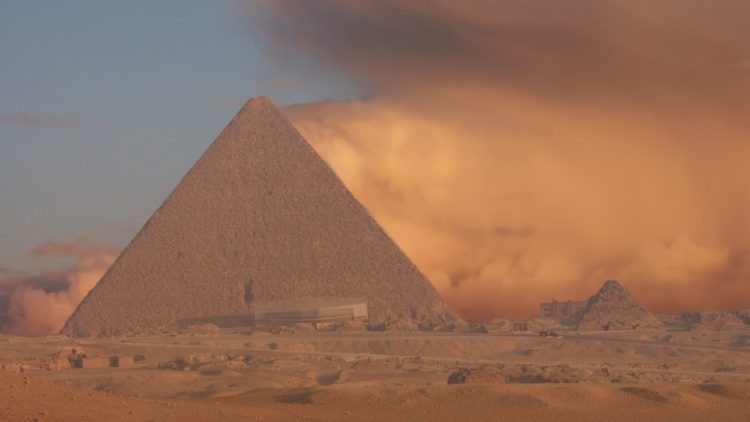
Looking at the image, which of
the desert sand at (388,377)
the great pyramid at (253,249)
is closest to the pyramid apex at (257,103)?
the great pyramid at (253,249)

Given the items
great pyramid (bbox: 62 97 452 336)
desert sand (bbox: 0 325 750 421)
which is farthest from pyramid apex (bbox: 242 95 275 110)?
desert sand (bbox: 0 325 750 421)

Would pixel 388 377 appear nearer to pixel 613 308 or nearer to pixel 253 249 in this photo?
pixel 613 308

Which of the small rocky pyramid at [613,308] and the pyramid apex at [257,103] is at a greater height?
the pyramid apex at [257,103]

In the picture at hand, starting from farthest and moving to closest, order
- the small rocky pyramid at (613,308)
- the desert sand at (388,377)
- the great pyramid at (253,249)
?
the great pyramid at (253,249)
the small rocky pyramid at (613,308)
the desert sand at (388,377)

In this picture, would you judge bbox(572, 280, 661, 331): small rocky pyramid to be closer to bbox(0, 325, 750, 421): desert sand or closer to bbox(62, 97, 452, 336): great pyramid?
bbox(0, 325, 750, 421): desert sand

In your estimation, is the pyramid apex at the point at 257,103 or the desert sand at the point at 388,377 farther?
the pyramid apex at the point at 257,103

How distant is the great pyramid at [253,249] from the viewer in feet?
378

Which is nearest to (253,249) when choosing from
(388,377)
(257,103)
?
(257,103)

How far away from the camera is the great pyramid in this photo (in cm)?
11519

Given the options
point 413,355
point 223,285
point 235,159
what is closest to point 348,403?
point 413,355

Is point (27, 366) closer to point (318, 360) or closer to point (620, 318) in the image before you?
point (318, 360)

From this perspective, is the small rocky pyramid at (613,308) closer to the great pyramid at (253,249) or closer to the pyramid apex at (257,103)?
the great pyramid at (253,249)

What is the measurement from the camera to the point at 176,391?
46188 mm

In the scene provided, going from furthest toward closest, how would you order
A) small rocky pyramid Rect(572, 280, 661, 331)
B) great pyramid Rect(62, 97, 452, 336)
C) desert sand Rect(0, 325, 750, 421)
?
great pyramid Rect(62, 97, 452, 336) < small rocky pyramid Rect(572, 280, 661, 331) < desert sand Rect(0, 325, 750, 421)
